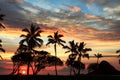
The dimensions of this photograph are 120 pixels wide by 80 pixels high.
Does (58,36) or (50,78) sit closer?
(50,78)

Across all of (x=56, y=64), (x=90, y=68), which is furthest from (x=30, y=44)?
(x=90, y=68)

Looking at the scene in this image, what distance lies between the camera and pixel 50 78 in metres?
75.0

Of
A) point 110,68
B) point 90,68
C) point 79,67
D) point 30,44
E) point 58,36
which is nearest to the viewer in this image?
point 30,44

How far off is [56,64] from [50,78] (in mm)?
26565

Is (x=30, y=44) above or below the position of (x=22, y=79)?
above

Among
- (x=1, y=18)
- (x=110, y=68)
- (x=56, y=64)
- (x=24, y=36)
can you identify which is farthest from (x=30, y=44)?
(x=110, y=68)

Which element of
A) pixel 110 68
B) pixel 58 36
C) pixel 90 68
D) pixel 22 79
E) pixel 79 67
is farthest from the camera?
pixel 110 68

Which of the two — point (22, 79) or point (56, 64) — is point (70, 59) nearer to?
point (56, 64)

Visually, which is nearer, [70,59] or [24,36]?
[24,36]

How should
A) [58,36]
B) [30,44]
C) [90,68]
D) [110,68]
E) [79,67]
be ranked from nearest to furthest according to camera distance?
[30,44] → [58,36] → [79,67] → [90,68] → [110,68]

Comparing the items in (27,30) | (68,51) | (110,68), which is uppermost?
(27,30)

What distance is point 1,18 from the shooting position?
55344 mm

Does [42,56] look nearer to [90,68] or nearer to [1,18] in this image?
[1,18]

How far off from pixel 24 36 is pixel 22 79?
17.0 meters
